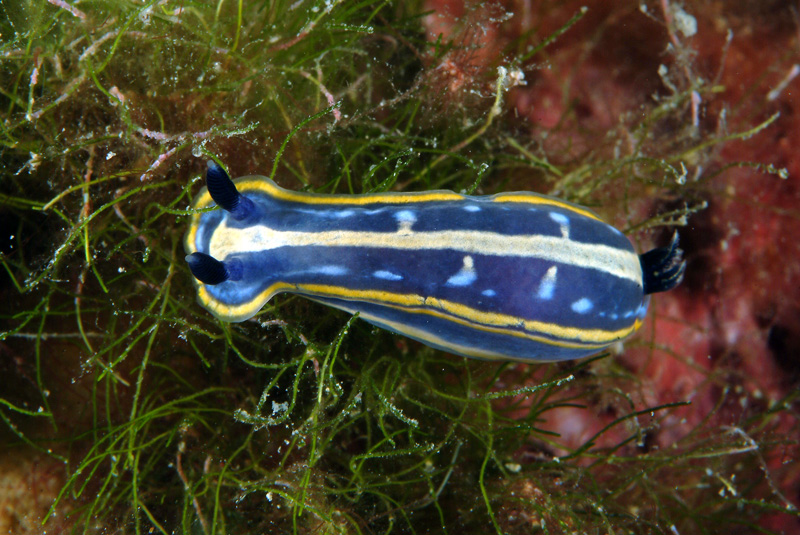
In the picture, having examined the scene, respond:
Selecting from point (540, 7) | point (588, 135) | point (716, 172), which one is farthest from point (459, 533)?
point (540, 7)

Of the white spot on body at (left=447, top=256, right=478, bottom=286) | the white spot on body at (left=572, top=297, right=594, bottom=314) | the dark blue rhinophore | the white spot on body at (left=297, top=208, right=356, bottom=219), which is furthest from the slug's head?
the white spot on body at (left=572, top=297, right=594, bottom=314)

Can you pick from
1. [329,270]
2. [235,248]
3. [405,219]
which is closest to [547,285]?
[405,219]

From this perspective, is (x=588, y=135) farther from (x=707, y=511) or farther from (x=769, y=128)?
(x=707, y=511)

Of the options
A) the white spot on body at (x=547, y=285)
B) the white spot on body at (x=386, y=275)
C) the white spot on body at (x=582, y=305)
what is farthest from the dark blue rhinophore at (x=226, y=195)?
the white spot on body at (x=582, y=305)

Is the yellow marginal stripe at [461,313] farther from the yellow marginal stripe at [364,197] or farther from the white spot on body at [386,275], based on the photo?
the yellow marginal stripe at [364,197]

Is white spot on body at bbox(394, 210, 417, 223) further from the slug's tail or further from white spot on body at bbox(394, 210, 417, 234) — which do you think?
the slug's tail

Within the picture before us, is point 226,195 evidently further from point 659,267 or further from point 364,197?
point 659,267
